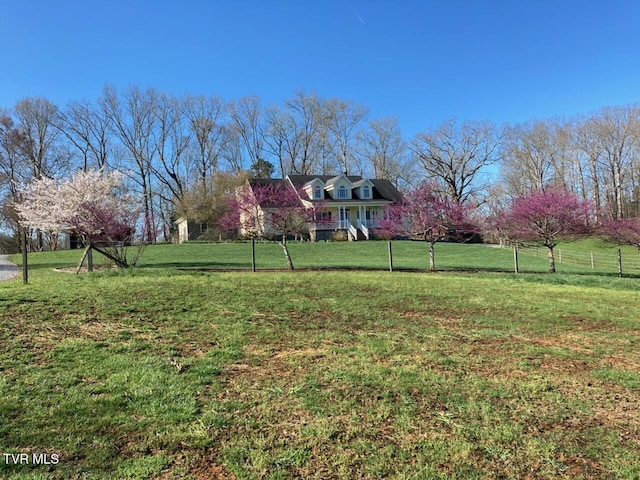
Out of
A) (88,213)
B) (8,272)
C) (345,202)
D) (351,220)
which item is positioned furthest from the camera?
(351,220)

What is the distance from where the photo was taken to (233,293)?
816 cm

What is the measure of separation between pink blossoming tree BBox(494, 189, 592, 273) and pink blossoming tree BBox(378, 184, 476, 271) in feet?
6.69

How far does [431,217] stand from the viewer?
54.1ft

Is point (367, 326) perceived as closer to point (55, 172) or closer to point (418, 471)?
point (418, 471)

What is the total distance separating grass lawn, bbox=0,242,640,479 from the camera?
258 centimetres

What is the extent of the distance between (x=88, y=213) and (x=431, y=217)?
13.2 metres

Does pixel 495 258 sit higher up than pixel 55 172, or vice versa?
pixel 55 172

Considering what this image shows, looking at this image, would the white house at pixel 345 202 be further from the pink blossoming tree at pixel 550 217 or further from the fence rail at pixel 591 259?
the pink blossoming tree at pixel 550 217

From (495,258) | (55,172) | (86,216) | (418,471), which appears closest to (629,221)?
(495,258)

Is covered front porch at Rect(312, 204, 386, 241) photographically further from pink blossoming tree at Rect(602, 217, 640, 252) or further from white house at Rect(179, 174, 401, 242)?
pink blossoming tree at Rect(602, 217, 640, 252)

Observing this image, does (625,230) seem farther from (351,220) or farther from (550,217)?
(351,220)

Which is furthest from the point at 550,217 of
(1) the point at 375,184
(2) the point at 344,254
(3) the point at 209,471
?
(1) the point at 375,184

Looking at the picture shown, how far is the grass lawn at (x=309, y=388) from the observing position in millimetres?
2578

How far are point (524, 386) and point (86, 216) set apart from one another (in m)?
15.2
